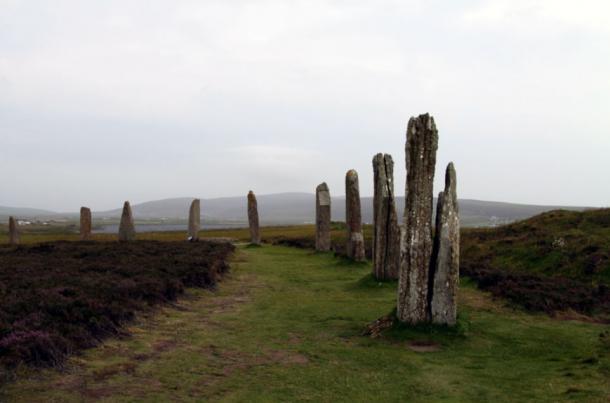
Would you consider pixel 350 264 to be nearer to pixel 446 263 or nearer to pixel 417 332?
pixel 446 263

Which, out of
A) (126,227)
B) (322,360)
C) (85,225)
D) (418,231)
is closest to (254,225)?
(126,227)

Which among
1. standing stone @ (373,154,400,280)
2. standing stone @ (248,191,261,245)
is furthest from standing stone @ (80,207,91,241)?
standing stone @ (373,154,400,280)

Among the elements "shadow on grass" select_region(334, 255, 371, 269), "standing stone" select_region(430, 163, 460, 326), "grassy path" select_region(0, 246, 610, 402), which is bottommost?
"grassy path" select_region(0, 246, 610, 402)

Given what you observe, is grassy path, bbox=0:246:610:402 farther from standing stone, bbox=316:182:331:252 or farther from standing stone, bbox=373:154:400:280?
standing stone, bbox=316:182:331:252

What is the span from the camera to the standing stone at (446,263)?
42.7 feet

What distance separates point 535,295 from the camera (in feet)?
53.7

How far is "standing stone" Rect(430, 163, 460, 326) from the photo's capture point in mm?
13016

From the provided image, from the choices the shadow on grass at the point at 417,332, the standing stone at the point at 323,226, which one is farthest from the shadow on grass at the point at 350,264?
the shadow on grass at the point at 417,332

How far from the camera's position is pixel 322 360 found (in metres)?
10.7

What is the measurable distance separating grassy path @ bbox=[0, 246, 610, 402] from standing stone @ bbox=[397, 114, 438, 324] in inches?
28.3

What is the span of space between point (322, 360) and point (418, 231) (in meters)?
4.30

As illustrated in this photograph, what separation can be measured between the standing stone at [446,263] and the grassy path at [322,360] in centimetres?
59

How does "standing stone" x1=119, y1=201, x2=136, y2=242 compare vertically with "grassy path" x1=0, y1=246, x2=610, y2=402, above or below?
above

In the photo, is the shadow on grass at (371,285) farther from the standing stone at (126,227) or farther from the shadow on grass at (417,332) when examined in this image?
the standing stone at (126,227)
